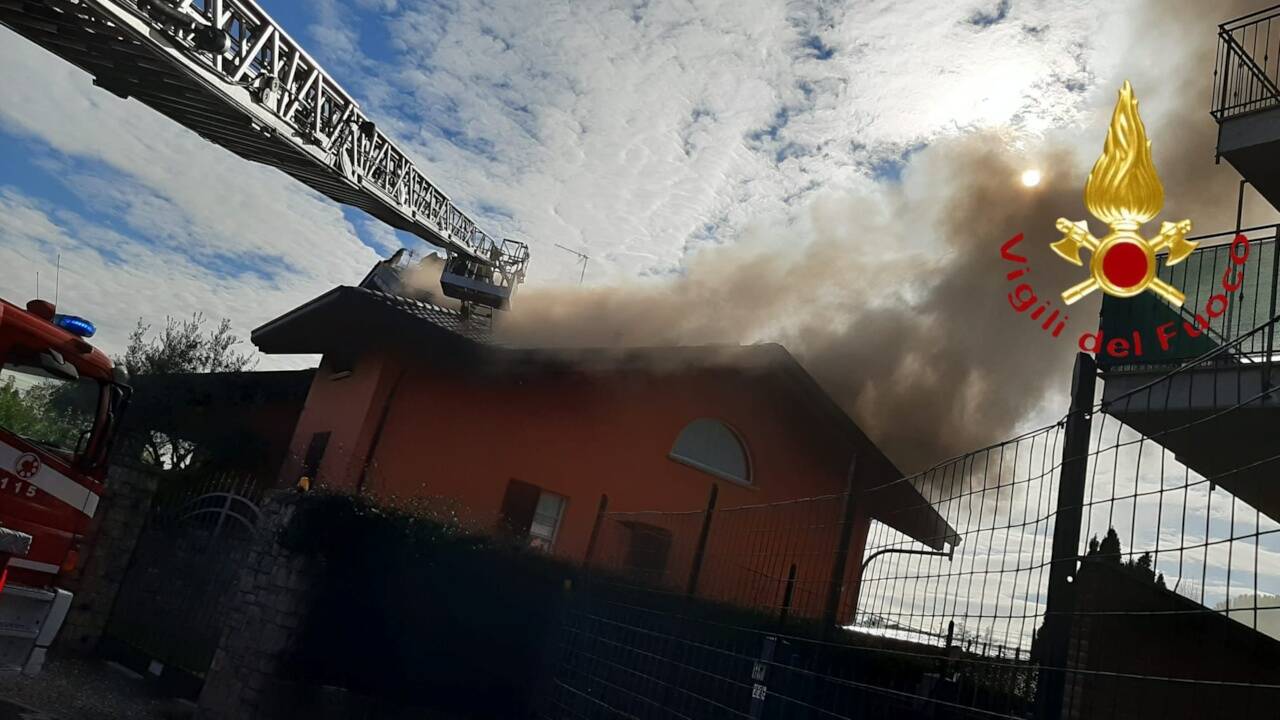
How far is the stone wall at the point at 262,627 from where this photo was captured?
7.71m

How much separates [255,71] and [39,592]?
6.07 metres

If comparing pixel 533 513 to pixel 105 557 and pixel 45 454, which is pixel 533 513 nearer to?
pixel 105 557

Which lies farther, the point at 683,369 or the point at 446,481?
the point at 683,369

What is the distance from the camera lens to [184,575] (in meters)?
9.73

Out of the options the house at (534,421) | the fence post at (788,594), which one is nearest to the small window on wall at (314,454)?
the house at (534,421)

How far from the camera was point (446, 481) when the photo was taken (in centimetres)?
1323

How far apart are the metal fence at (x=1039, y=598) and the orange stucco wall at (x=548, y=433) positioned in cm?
752

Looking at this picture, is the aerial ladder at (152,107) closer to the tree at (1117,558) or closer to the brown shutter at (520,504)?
the brown shutter at (520,504)

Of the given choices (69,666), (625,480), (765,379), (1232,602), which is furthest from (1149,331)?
(69,666)

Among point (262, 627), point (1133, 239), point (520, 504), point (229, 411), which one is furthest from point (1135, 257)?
point (229, 411)

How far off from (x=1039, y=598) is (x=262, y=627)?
6.88m

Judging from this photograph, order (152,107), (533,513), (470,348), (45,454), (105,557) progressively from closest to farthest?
1. (45,454)
2. (105,557)
3. (152,107)
4. (470,348)
5. (533,513)

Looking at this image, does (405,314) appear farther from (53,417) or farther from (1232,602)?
→ (1232,602)

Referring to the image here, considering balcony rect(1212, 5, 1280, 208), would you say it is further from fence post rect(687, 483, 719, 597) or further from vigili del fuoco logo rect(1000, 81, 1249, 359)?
fence post rect(687, 483, 719, 597)
